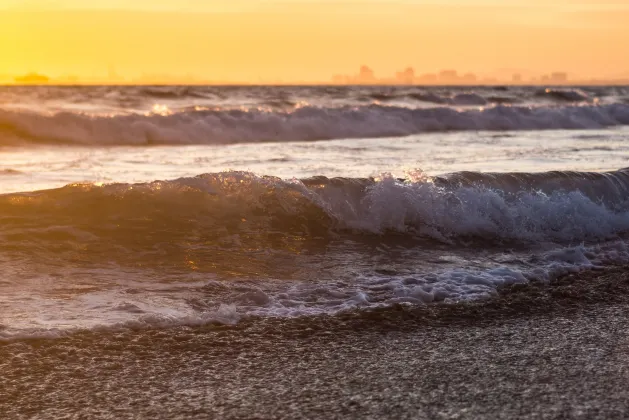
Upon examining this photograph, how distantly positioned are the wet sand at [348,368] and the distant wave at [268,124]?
57.0 feet

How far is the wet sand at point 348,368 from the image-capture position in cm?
335

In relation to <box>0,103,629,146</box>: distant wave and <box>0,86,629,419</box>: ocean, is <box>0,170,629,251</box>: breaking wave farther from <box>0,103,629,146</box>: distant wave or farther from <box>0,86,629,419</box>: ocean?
<box>0,103,629,146</box>: distant wave

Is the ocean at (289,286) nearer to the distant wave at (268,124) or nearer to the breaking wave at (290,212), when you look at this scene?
the breaking wave at (290,212)

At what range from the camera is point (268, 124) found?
24.3 meters

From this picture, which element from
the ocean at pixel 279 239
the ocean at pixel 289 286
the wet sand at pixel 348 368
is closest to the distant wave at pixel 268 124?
the ocean at pixel 279 239

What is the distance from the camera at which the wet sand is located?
3.35 metres

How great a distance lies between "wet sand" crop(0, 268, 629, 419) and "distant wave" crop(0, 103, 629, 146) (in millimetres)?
17359

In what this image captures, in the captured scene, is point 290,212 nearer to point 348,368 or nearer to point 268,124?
point 348,368

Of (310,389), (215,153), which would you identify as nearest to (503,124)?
(215,153)

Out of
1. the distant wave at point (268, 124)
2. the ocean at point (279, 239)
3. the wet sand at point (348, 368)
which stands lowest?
the wet sand at point (348, 368)

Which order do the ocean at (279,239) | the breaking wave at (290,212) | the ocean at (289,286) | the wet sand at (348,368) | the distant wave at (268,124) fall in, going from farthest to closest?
the distant wave at (268,124)
the breaking wave at (290,212)
the ocean at (279,239)
the ocean at (289,286)
the wet sand at (348,368)

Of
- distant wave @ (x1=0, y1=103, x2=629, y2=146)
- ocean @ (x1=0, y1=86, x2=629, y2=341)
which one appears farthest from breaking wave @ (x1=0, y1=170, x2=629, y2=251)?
distant wave @ (x1=0, y1=103, x2=629, y2=146)

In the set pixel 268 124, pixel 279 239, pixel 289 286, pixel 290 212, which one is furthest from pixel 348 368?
pixel 268 124

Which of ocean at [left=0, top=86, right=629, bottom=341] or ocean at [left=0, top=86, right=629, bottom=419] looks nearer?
ocean at [left=0, top=86, right=629, bottom=419]
